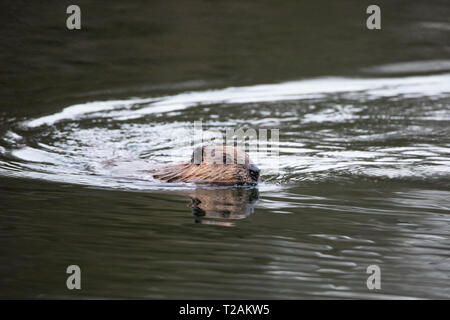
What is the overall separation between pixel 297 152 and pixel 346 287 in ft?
12.4

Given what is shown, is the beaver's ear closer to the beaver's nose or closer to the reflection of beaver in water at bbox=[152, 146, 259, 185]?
the reflection of beaver in water at bbox=[152, 146, 259, 185]

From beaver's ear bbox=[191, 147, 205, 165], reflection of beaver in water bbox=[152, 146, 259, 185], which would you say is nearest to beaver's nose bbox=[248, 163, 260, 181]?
reflection of beaver in water bbox=[152, 146, 259, 185]

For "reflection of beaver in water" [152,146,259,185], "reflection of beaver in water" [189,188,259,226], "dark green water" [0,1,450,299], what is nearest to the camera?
"dark green water" [0,1,450,299]

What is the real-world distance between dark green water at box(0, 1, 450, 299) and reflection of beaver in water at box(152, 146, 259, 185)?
0.13m

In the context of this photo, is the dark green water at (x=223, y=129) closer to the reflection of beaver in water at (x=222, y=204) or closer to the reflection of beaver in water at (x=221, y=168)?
the reflection of beaver in water at (x=222, y=204)

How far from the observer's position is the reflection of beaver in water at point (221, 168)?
21.6ft

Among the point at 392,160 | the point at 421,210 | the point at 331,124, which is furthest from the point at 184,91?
the point at 421,210

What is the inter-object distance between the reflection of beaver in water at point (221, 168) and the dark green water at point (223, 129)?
5.3 inches

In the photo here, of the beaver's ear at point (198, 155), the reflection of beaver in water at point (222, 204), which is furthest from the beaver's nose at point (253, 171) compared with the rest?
the beaver's ear at point (198, 155)

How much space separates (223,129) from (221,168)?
2592 millimetres

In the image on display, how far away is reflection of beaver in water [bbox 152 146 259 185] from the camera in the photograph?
658cm

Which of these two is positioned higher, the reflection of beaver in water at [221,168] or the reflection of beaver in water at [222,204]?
the reflection of beaver in water at [221,168]

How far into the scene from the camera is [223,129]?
9.19 m

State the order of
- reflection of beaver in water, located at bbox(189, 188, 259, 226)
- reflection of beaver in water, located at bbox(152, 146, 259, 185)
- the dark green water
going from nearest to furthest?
the dark green water, reflection of beaver in water, located at bbox(189, 188, 259, 226), reflection of beaver in water, located at bbox(152, 146, 259, 185)
